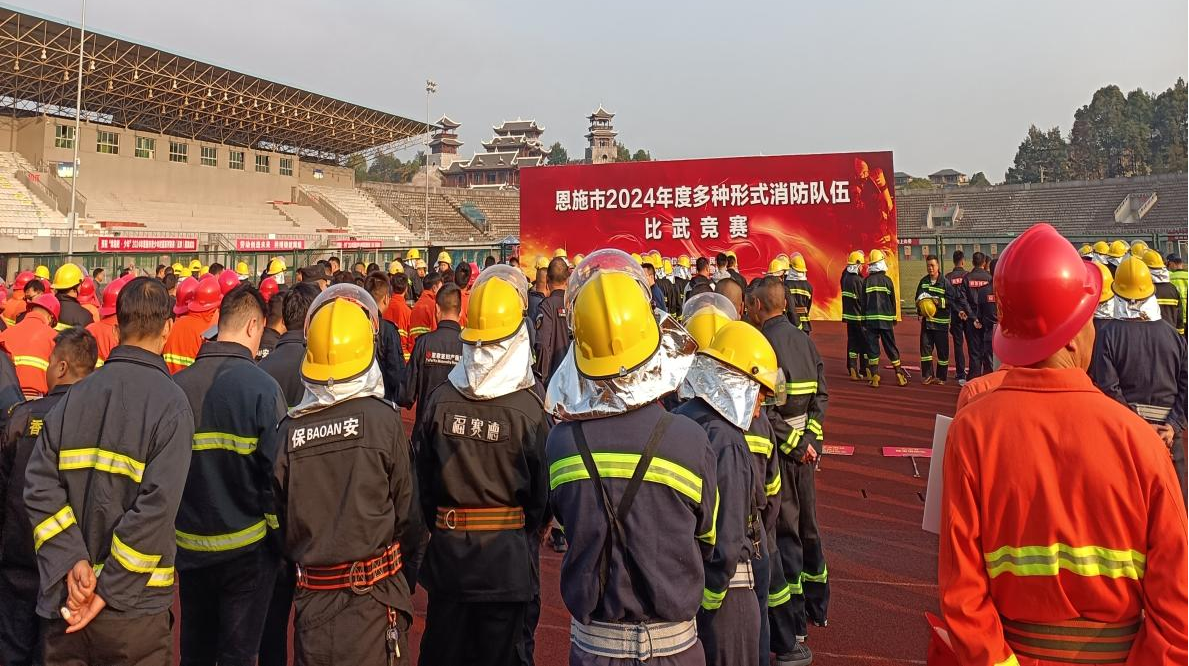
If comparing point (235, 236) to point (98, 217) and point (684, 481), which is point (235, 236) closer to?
point (98, 217)

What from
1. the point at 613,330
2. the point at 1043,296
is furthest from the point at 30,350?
the point at 1043,296

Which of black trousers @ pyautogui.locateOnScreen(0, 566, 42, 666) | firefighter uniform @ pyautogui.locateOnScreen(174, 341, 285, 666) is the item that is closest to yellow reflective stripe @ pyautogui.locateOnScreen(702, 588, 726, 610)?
firefighter uniform @ pyautogui.locateOnScreen(174, 341, 285, 666)

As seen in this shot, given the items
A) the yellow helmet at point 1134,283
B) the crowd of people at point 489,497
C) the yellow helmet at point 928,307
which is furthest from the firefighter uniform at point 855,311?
the crowd of people at point 489,497

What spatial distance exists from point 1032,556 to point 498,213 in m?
54.3

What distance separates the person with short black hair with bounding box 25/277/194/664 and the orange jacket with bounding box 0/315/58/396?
290 cm

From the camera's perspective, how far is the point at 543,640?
15.0 feet

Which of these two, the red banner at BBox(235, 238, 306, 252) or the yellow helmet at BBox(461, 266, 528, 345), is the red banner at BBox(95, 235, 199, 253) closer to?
the red banner at BBox(235, 238, 306, 252)

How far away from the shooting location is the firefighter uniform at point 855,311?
12344 millimetres

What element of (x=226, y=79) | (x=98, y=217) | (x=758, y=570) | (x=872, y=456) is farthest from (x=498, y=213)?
(x=758, y=570)

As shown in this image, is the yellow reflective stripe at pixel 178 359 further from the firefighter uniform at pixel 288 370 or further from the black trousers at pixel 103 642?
the black trousers at pixel 103 642

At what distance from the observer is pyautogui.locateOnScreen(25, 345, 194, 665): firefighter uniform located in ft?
9.27

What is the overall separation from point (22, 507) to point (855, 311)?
11.3 m

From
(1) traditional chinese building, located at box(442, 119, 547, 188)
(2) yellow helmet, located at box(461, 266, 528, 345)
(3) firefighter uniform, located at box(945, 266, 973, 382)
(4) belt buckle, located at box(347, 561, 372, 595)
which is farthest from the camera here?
(1) traditional chinese building, located at box(442, 119, 547, 188)

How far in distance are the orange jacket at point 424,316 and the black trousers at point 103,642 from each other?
5.56m
